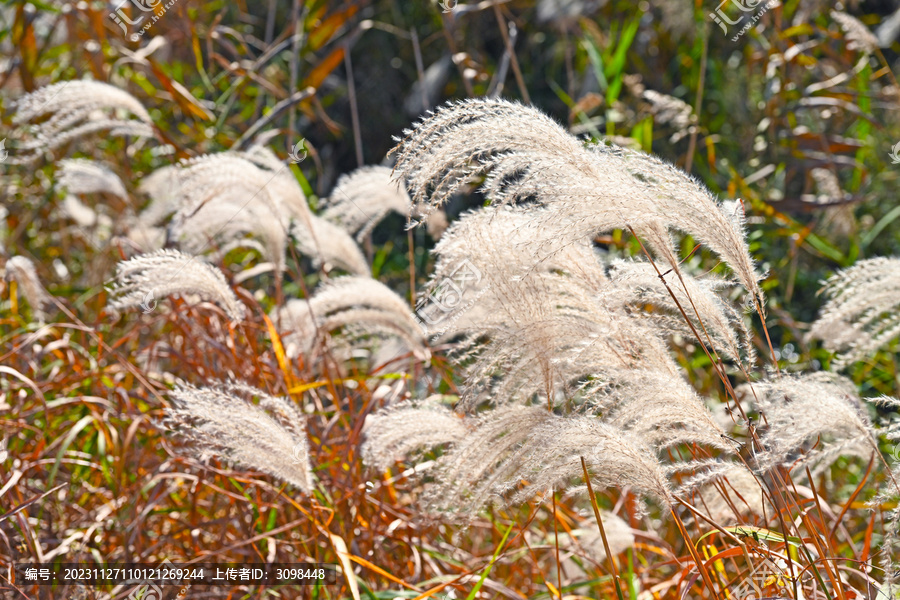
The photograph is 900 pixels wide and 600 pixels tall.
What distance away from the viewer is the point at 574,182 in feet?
3.72

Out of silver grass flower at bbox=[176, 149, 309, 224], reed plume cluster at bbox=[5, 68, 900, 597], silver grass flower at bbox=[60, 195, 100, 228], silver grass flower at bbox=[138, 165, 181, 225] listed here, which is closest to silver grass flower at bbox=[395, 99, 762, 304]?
reed plume cluster at bbox=[5, 68, 900, 597]

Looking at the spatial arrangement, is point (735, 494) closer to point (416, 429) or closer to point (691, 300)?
point (691, 300)

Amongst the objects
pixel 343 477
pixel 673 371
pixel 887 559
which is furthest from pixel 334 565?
pixel 887 559

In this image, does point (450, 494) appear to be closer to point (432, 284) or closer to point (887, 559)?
point (432, 284)

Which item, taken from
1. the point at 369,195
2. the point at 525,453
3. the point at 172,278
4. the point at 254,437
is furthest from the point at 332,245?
the point at 525,453

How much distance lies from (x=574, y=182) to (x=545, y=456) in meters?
0.44

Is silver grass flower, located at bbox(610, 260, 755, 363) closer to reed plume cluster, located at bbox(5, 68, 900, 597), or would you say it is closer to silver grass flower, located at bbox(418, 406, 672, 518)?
reed plume cluster, located at bbox(5, 68, 900, 597)

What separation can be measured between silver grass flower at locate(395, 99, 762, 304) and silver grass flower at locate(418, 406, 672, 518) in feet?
0.99

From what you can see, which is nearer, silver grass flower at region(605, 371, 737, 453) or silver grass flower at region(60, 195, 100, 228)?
silver grass flower at region(605, 371, 737, 453)

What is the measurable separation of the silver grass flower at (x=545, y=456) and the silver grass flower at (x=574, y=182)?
0.99 ft

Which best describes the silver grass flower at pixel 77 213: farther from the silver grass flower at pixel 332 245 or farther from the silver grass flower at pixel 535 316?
the silver grass flower at pixel 535 316

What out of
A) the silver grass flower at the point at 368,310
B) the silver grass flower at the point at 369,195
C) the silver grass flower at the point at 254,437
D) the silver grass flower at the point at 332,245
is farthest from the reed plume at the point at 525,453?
the silver grass flower at the point at 369,195

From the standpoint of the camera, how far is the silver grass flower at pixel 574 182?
1.13 m

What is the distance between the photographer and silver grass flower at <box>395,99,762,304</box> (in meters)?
1.13
